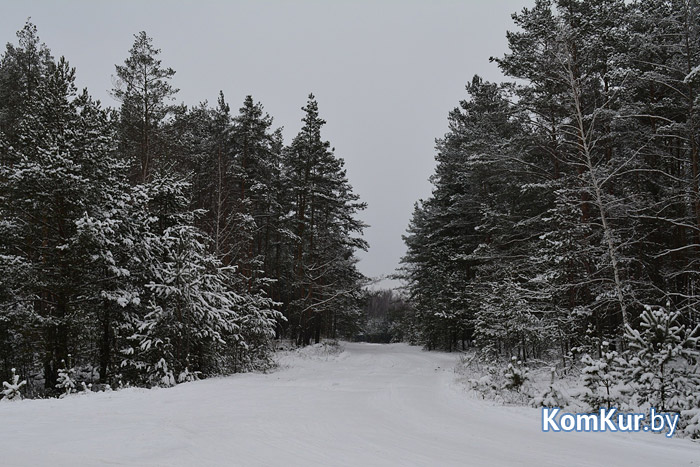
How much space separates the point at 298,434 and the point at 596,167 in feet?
39.0

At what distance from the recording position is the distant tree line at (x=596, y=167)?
1136cm

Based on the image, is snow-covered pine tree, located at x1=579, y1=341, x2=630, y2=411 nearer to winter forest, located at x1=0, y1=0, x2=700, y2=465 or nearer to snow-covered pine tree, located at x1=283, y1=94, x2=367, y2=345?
winter forest, located at x1=0, y1=0, x2=700, y2=465

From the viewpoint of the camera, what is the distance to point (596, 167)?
12508 mm

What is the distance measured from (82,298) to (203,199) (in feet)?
45.1

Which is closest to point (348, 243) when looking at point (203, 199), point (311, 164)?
point (311, 164)

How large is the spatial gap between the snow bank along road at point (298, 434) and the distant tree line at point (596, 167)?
5562 mm

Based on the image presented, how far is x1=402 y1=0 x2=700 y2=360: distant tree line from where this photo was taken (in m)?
11.4

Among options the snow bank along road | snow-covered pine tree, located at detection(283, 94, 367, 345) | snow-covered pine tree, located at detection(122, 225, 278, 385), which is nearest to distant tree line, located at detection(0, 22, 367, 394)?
snow-covered pine tree, located at detection(122, 225, 278, 385)

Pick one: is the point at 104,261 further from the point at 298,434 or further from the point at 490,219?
the point at 490,219

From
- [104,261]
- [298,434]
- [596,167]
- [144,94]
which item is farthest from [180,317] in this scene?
[596,167]

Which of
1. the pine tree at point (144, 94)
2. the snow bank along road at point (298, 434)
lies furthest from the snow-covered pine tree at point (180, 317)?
the pine tree at point (144, 94)

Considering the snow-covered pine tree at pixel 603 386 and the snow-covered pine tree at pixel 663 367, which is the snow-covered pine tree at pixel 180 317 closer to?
the snow-covered pine tree at pixel 603 386

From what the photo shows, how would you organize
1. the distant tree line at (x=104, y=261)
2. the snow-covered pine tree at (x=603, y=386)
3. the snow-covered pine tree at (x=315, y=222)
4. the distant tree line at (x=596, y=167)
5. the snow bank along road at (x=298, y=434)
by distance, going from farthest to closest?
the snow-covered pine tree at (x=315, y=222) → the distant tree line at (x=104, y=261) → the distant tree line at (x=596, y=167) → the snow-covered pine tree at (x=603, y=386) → the snow bank along road at (x=298, y=434)

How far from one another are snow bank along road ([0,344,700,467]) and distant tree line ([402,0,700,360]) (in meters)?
5.56
